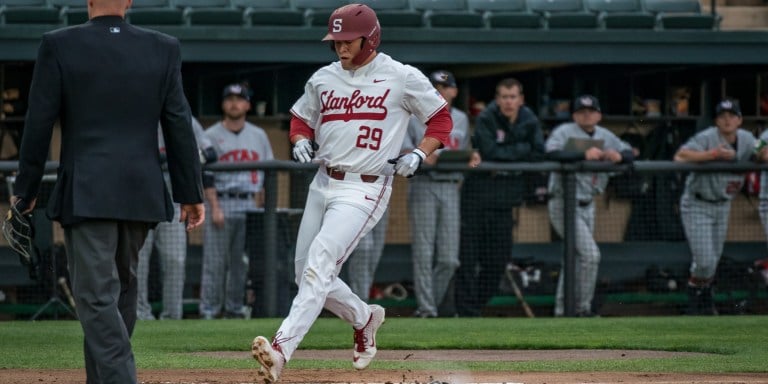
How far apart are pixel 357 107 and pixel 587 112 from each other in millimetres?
5225

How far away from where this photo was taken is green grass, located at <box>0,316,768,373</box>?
7344mm

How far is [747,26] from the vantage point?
15.7 meters

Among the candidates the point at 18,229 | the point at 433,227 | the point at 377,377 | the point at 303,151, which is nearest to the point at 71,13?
the point at 433,227

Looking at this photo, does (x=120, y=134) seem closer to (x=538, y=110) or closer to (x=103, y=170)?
(x=103, y=170)

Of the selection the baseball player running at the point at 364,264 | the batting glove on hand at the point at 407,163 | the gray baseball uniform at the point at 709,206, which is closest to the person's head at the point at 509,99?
the baseball player running at the point at 364,264

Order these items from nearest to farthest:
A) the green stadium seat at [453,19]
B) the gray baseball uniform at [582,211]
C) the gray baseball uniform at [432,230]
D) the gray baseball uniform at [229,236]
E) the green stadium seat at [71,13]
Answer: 1. the gray baseball uniform at [229,236]
2. the gray baseball uniform at [432,230]
3. the gray baseball uniform at [582,211]
4. the green stadium seat at [71,13]
5. the green stadium seat at [453,19]

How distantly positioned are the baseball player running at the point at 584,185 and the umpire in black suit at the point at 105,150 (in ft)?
21.2

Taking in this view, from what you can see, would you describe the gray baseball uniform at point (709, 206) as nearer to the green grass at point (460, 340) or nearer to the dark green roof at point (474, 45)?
the green grass at point (460, 340)

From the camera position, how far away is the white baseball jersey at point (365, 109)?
672cm

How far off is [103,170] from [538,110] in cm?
980

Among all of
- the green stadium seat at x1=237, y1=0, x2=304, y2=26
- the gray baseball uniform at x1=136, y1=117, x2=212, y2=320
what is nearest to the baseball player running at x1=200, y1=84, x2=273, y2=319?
the gray baseball uniform at x1=136, y1=117, x2=212, y2=320

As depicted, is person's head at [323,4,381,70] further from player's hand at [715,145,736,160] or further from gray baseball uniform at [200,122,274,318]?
player's hand at [715,145,736,160]

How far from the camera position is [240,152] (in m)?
11.4

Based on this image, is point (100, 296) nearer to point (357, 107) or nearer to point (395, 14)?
point (357, 107)
